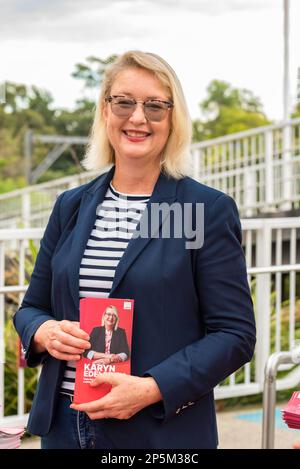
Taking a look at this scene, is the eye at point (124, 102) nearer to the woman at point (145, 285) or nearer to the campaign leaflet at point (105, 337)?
the woman at point (145, 285)

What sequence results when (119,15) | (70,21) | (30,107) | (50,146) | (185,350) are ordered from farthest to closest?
(30,107), (50,146), (70,21), (119,15), (185,350)

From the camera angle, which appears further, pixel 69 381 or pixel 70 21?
pixel 70 21

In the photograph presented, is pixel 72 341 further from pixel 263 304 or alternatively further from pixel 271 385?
pixel 263 304

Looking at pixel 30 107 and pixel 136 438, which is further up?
pixel 30 107

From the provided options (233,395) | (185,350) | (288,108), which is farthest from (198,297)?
(288,108)

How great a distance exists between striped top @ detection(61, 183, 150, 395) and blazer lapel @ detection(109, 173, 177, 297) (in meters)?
0.05

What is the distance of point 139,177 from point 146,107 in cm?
21

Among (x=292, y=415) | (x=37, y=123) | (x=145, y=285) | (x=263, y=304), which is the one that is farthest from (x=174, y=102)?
(x=37, y=123)

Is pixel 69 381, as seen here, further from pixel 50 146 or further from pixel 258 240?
pixel 50 146

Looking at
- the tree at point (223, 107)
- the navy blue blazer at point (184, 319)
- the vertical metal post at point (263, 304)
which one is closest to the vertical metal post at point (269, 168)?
the vertical metal post at point (263, 304)

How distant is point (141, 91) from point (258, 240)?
13.2ft

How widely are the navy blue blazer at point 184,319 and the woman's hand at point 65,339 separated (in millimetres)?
72

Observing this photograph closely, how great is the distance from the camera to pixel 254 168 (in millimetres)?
11961

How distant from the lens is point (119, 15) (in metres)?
37.8
